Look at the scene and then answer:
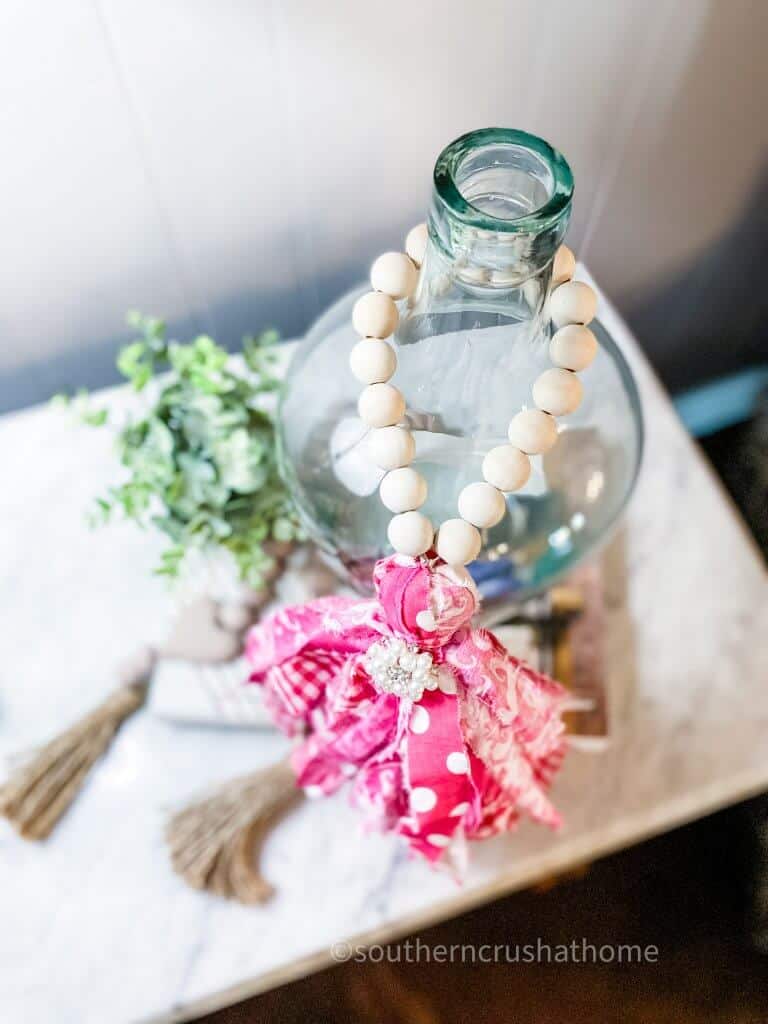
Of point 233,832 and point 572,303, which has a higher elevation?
point 572,303

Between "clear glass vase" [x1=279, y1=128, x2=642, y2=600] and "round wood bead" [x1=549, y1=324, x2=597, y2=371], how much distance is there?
2 cm

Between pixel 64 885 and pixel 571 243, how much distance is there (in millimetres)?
615

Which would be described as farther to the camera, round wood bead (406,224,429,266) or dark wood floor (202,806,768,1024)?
dark wood floor (202,806,768,1024)

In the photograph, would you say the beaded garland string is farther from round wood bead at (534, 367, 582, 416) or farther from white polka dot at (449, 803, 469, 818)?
white polka dot at (449, 803, 469, 818)

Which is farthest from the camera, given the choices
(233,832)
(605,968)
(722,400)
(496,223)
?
(722,400)

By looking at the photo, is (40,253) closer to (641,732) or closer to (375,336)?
(375,336)

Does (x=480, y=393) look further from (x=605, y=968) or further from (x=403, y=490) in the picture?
(x=605, y=968)

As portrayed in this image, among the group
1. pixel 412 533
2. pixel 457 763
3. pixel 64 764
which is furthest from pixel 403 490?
pixel 64 764

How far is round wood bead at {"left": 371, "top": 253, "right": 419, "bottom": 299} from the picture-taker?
34 cm

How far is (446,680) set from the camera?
0.35 metres

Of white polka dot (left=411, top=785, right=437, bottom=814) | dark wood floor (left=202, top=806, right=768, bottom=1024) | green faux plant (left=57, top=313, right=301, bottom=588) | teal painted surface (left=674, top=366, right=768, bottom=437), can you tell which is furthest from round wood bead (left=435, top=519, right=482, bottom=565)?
teal painted surface (left=674, top=366, right=768, bottom=437)

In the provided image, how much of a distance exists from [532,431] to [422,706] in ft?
0.40

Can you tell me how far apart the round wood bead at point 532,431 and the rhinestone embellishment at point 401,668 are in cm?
9

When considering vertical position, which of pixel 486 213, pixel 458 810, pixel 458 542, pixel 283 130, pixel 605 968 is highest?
pixel 283 130
